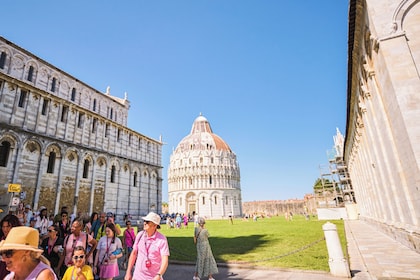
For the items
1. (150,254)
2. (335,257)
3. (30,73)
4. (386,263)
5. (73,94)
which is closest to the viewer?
(150,254)

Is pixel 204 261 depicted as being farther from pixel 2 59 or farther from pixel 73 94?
pixel 73 94

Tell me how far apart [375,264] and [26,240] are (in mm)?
7922

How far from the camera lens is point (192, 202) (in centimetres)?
6431

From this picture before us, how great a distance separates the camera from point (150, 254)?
11.9ft

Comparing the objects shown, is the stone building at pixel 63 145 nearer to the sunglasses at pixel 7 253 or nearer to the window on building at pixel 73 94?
the window on building at pixel 73 94

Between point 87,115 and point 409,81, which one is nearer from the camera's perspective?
point 409,81

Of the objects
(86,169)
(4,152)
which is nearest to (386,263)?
(4,152)

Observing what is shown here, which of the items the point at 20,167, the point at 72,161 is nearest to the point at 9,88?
the point at 20,167

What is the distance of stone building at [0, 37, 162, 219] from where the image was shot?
649 inches

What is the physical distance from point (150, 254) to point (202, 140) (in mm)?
68546

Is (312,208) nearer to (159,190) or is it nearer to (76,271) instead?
(159,190)

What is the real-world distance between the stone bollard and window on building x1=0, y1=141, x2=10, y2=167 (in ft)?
64.3

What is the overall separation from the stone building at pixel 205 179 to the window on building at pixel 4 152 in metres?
50.4

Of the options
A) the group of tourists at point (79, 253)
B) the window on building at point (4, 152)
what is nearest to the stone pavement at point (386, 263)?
the group of tourists at point (79, 253)
